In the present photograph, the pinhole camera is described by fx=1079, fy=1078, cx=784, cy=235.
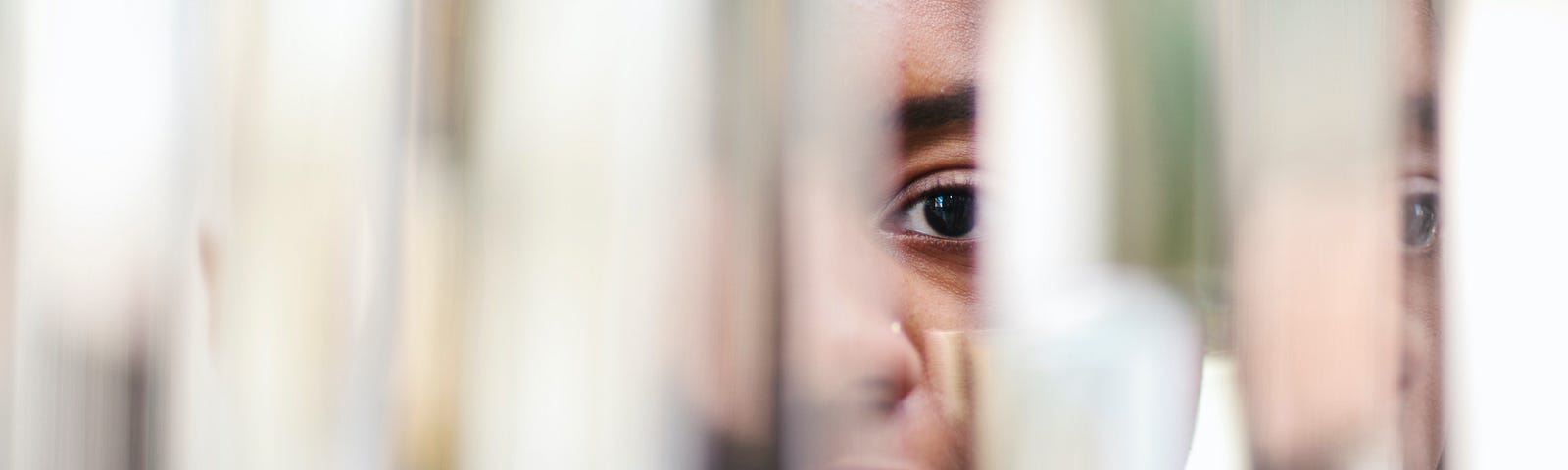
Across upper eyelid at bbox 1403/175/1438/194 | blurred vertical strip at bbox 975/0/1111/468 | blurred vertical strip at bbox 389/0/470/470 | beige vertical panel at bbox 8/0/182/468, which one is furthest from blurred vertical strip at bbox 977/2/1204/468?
beige vertical panel at bbox 8/0/182/468

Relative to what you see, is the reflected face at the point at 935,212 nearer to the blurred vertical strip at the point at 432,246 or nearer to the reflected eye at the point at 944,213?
the reflected eye at the point at 944,213

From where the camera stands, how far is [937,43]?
583 mm

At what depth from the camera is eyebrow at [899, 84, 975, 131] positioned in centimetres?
58

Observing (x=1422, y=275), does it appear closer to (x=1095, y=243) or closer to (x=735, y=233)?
(x=1095, y=243)

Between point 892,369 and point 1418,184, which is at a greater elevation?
point 1418,184

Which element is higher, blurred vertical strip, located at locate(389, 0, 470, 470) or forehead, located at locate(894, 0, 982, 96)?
forehead, located at locate(894, 0, 982, 96)

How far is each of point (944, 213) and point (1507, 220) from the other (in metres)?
0.29

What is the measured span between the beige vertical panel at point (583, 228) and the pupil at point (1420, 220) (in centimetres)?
37

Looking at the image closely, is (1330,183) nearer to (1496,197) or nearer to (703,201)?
(1496,197)

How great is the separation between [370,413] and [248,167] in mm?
151

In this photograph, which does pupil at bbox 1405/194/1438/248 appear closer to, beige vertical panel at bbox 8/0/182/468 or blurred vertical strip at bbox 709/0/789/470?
blurred vertical strip at bbox 709/0/789/470

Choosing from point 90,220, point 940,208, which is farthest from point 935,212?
point 90,220

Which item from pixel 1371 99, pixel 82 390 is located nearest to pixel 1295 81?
pixel 1371 99

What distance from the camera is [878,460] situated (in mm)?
584
